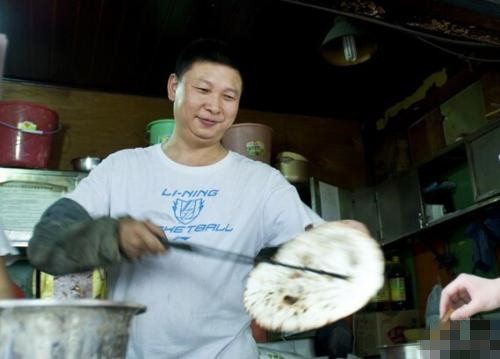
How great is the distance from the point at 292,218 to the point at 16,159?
3088 millimetres

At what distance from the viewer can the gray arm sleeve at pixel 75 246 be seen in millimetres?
1299

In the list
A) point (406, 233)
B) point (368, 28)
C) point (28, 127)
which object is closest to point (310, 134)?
point (406, 233)

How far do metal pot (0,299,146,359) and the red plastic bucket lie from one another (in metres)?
3.62

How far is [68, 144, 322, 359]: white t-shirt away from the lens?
1.76m

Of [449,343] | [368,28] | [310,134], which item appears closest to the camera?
[449,343]

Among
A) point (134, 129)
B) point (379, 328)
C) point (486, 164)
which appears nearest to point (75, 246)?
point (486, 164)

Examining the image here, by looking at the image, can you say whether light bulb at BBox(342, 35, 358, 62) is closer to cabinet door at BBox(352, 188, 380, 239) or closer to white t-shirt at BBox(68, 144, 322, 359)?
white t-shirt at BBox(68, 144, 322, 359)

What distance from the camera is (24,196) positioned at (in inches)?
168

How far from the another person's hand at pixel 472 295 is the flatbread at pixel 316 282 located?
319 millimetres

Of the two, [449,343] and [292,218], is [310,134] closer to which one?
[292,218]

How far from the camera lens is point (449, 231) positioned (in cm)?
498

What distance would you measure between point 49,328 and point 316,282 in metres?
0.86

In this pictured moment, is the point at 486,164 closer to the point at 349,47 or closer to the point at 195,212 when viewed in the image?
the point at 349,47

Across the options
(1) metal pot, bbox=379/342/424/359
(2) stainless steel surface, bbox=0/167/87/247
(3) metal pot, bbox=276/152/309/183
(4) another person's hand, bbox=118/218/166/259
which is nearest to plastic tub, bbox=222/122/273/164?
(3) metal pot, bbox=276/152/309/183
